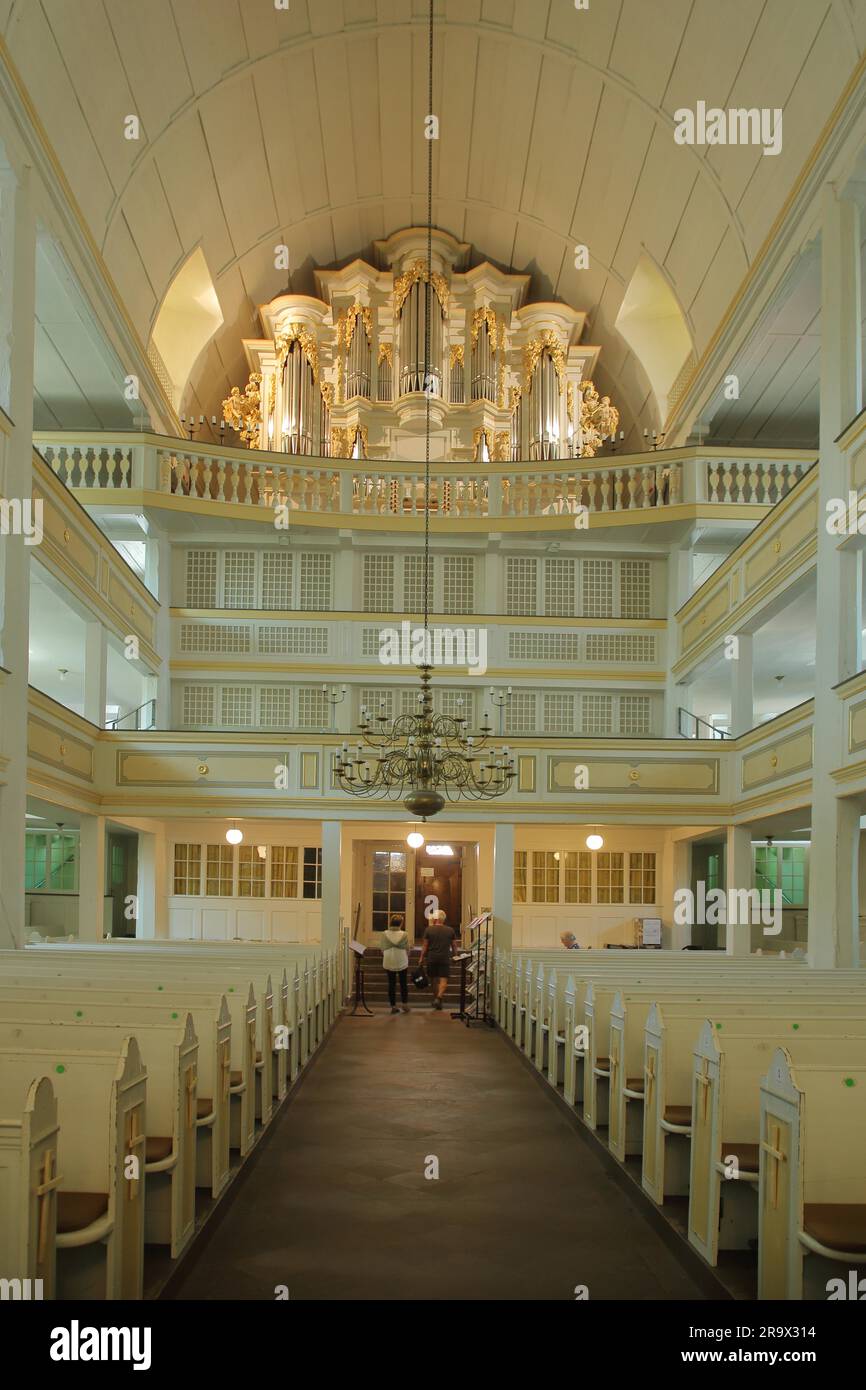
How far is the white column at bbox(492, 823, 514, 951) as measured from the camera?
16.4 meters

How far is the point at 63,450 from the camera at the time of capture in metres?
17.3

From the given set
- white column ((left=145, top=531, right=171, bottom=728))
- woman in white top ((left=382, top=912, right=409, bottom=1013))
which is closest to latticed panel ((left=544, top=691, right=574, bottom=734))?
woman in white top ((left=382, top=912, right=409, bottom=1013))

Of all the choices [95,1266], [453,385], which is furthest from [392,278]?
[95,1266]

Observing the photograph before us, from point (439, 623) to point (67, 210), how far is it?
869 centimetres

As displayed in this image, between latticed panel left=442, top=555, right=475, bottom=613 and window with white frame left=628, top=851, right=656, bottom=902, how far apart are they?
16.4 ft

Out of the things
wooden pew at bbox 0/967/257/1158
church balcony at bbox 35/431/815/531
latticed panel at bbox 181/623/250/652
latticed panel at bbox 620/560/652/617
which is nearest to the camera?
wooden pew at bbox 0/967/257/1158

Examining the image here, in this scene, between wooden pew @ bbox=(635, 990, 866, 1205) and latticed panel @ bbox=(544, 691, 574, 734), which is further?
latticed panel @ bbox=(544, 691, 574, 734)

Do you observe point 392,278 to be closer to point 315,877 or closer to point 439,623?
point 439,623

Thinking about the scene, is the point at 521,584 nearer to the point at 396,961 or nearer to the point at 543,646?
Result: the point at 543,646

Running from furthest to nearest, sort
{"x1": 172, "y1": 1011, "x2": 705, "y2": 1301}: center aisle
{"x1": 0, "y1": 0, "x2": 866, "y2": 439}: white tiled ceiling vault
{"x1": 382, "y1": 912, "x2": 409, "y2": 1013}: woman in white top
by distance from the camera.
Result: {"x1": 382, "y1": 912, "x2": 409, "y2": 1013}: woman in white top
{"x1": 0, "y1": 0, "x2": 866, "y2": 439}: white tiled ceiling vault
{"x1": 172, "y1": 1011, "x2": 705, "y2": 1301}: center aisle

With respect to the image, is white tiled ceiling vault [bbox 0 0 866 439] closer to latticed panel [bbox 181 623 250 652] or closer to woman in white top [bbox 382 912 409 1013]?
latticed panel [bbox 181 623 250 652]

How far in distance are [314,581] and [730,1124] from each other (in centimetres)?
1522

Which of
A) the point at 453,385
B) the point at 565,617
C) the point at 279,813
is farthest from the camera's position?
the point at 453,385

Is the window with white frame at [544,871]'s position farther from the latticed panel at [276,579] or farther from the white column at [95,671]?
the white column at [95,671]
